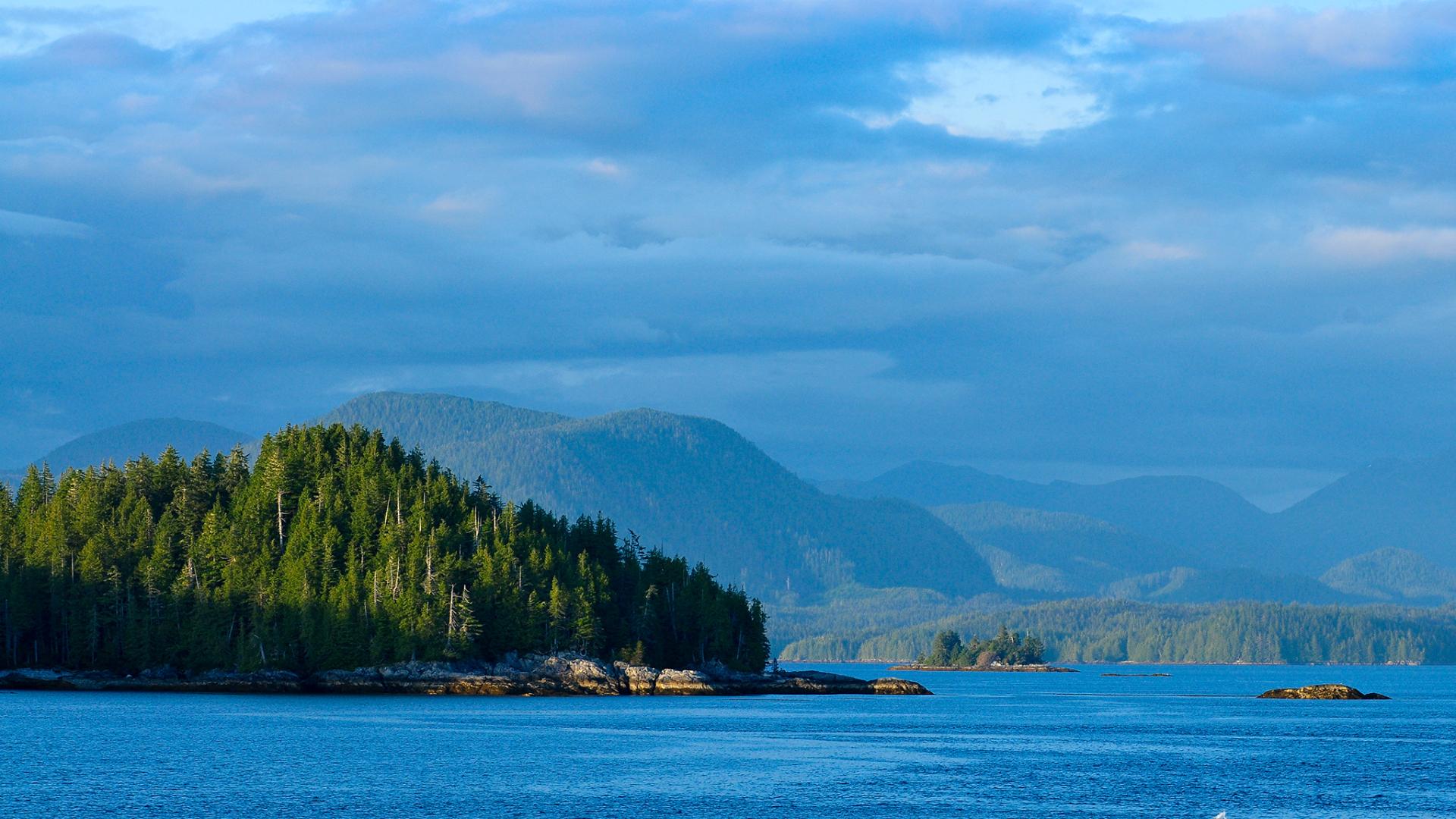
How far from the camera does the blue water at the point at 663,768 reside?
11362 centimetres

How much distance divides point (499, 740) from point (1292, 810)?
76.1 m

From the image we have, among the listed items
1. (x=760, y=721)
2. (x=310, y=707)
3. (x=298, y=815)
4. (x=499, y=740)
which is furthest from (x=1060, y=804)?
(x=310, y=707)

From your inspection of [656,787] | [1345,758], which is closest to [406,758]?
[656,787]

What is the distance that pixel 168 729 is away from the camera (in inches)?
6447

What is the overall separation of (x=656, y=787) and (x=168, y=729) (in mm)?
63940

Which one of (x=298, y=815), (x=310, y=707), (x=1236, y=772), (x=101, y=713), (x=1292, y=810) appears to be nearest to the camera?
(x=298, y=815)

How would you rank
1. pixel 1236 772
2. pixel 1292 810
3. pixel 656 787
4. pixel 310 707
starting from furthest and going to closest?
pixel 310 707
pixel 1236 772
pixel 656 787
pixel 1292 810

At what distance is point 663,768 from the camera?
137 m

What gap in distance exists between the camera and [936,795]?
121 m

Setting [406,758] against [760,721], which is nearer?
[406,758]

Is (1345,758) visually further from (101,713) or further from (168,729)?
(101,713)

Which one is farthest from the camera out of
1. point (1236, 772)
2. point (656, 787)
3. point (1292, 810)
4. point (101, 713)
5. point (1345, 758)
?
point (101, 713)

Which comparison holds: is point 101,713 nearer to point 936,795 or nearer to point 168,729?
point 168,729

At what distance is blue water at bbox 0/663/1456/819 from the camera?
114 meters
